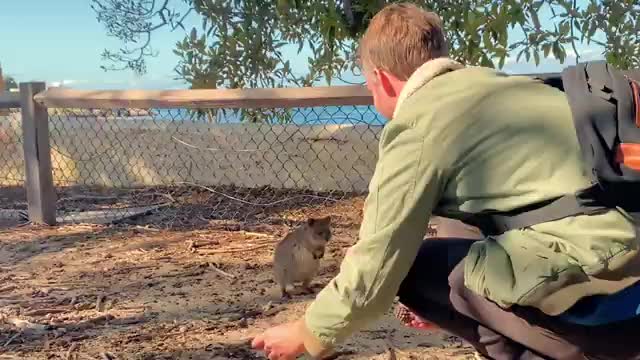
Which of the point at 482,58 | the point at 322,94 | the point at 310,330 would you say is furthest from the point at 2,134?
the point at 310,330

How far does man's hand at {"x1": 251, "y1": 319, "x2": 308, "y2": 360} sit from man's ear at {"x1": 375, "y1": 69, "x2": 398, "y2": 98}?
0.55 m

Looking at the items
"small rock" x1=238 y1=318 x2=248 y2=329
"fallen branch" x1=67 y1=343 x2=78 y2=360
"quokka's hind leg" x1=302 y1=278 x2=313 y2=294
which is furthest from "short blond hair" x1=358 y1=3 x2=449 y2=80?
"quokka's hind leg" x1=302 y1=278 x2=313 y2=294

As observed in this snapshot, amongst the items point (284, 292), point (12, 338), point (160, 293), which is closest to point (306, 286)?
point (284, 292)

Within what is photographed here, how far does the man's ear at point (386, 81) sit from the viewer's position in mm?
1798

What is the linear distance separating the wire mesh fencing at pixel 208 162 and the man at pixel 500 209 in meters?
2.49

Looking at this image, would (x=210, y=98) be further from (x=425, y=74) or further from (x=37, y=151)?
(x=425, y=74)

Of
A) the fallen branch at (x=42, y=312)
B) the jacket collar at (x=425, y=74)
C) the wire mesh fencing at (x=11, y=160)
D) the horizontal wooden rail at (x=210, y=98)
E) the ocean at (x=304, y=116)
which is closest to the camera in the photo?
the jacket collar at (x=425, y=74)

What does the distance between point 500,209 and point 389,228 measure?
0.77 ft

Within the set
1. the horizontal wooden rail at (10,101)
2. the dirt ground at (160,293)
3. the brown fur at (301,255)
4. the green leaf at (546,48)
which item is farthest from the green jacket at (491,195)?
the horizontal wooden rail at (10,101)

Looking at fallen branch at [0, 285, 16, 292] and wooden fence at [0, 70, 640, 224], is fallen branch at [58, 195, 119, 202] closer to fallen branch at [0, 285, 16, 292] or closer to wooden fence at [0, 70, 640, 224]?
wooden fence at [0, 70, 640, 224]

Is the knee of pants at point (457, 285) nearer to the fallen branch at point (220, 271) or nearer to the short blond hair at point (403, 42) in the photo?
the short blond hair at point (403, 42)

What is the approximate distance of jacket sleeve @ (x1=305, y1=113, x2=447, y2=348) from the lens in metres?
1.61

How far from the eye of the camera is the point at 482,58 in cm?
348

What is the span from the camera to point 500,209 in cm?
165
